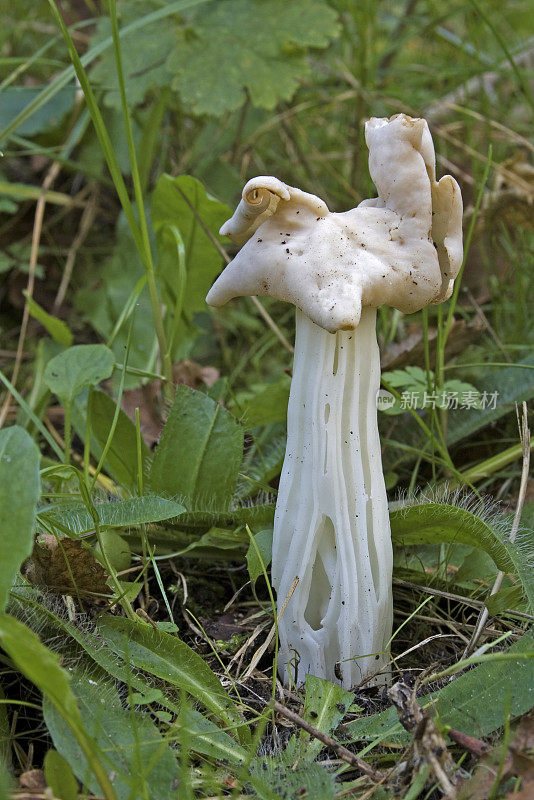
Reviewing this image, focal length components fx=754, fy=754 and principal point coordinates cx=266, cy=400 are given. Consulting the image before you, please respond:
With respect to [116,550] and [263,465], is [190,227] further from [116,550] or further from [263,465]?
[116,550]

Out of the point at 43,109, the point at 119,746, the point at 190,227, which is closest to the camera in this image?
the point at 119,746

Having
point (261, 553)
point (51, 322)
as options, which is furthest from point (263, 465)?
point (51, 322)

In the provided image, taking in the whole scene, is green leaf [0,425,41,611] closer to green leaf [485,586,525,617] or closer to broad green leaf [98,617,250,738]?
broad green leaf [98,617,250,738]

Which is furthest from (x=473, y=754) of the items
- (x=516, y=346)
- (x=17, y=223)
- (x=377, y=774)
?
(x=17, y=223)

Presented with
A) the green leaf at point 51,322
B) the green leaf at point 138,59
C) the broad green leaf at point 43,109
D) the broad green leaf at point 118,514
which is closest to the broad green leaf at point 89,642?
the broad green leaf at point 118,514

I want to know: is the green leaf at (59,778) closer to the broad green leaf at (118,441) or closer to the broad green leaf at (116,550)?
the broad green leaf at (116,550)
